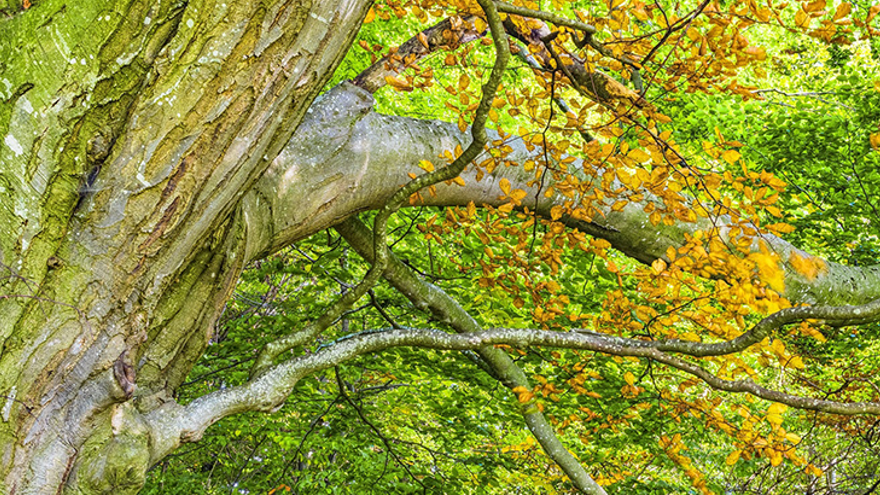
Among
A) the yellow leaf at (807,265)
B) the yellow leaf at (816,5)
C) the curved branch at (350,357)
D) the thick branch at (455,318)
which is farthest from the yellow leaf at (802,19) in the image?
the thick branch at (455,318)

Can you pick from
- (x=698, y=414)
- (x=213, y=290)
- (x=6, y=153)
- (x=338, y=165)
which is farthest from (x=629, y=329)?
(x=6, y=153)

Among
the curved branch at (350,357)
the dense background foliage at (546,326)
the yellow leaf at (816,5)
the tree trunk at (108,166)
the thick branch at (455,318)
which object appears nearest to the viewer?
the tree trunk at (108,166)

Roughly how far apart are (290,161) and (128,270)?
90 cm

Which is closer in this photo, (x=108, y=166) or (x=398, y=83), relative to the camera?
(x=108, y=166)

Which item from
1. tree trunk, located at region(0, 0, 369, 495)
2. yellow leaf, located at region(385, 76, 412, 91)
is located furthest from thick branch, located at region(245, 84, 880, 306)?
tree trunk, located at region(0, 0, 369, 495)

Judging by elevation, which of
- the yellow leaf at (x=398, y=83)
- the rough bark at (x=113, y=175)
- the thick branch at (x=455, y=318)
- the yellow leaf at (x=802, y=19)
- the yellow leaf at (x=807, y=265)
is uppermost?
the yellow leaf at (x=802, y=19)

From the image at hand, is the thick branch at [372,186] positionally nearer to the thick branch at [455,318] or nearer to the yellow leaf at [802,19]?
the thick branch at [455,318]

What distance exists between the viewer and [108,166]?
147 centimetres

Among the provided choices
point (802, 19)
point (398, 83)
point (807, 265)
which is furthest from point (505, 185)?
point (807, 265)

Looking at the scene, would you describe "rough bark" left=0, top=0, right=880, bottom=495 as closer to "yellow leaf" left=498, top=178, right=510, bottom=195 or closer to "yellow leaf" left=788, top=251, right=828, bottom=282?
"yellow leaf" left=498, top=178, right=510, bottom=195

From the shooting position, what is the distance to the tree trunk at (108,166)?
4.64ft

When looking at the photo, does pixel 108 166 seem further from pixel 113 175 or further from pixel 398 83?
pixel 398 83

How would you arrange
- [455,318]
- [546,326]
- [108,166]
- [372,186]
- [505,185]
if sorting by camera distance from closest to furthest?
[108,166]
[372,186]
[505,185]
[455,318]
[546,326]

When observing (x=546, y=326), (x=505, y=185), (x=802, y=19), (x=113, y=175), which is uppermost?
(x=802, y=19)
